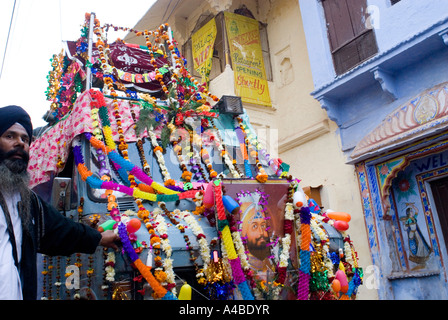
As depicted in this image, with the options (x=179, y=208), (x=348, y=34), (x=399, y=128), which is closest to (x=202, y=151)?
(x=179, y=208)

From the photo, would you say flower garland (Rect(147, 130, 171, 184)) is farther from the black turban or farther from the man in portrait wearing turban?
the black turban

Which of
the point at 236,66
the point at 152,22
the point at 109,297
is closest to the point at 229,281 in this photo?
the point at 109,297

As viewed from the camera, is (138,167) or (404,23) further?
(404,23)

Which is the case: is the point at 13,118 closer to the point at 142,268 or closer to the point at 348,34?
the point at 142,268

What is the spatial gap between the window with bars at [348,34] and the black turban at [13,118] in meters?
6.84

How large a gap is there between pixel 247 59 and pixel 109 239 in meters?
8.69

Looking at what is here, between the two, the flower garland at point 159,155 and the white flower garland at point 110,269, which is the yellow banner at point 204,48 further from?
the white flower garland at point 110,269

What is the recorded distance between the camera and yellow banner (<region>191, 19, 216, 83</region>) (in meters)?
10.8

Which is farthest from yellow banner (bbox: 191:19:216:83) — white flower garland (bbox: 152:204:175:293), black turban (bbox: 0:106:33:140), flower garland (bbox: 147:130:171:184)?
black turban (bbox: 0:106:33:140)

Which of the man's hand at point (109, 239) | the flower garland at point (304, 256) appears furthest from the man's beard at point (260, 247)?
the man's hand at point (109, 239)

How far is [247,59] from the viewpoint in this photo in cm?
1077
